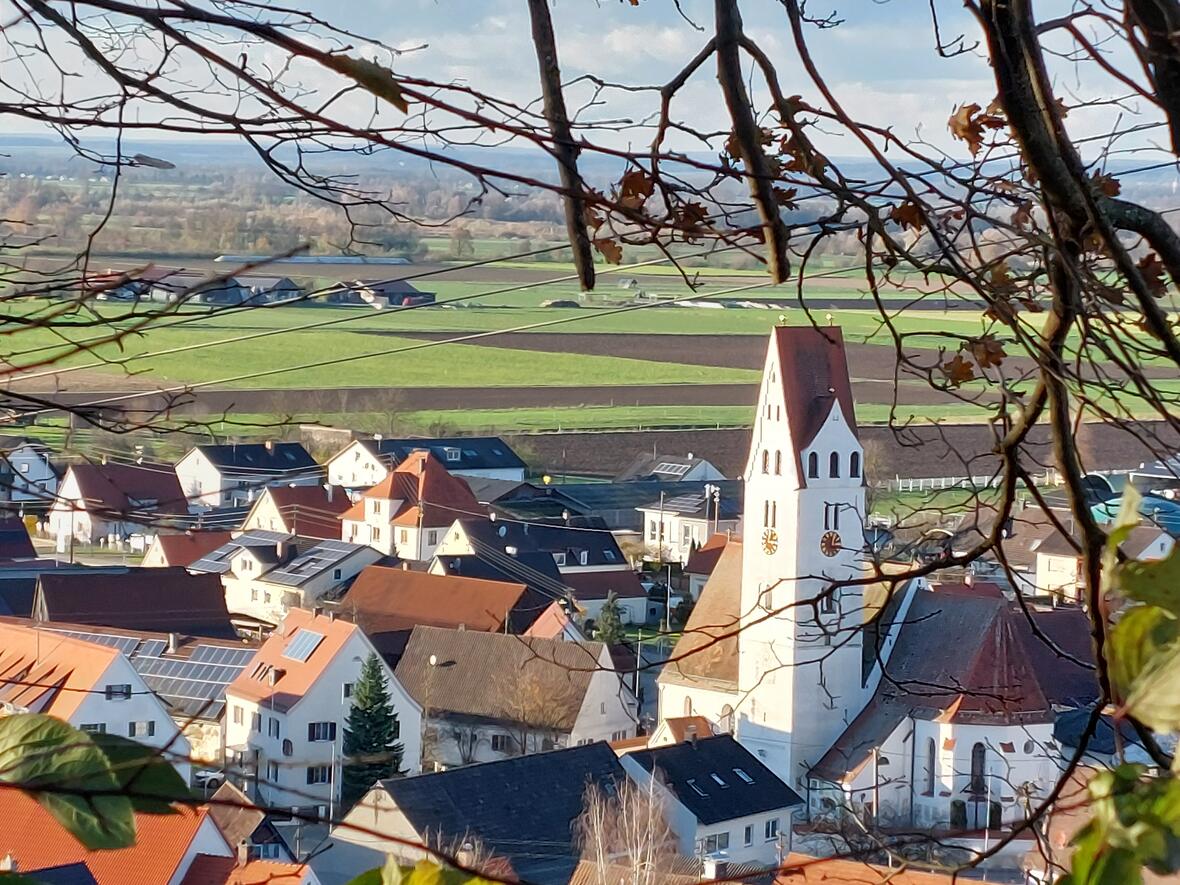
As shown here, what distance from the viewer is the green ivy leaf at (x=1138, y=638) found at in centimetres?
70

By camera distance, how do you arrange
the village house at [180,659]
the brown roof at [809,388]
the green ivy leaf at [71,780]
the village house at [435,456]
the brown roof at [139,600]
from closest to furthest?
the green ivy leaf at [71,780], the village house at [180,659], the brown roof at [809,388], the brown roof at [139,600], the village house at [435,456]

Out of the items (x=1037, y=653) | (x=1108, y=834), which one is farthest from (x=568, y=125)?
(x=1037, y=653)

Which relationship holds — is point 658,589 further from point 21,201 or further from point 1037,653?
point 21,201

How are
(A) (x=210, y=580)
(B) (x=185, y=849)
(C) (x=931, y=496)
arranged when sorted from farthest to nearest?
(A) (x=210, y=580), (B) (x=185, y=849), (C) (x=931, y=496)

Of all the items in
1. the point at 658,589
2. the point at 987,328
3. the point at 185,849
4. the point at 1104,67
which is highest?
the point at 1104,67

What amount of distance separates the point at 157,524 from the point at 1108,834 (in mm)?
1367

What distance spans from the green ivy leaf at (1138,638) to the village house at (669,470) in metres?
43.5

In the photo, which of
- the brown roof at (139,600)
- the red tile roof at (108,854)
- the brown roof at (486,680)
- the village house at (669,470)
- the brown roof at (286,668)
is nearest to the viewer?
the red tile roof at (108,854)

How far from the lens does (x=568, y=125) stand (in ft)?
5.64

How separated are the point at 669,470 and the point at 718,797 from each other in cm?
2825

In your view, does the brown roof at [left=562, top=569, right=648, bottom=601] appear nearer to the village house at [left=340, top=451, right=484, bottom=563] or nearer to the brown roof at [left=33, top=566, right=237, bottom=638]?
the village house at [left=340, top=451, right=484, bottom=563]

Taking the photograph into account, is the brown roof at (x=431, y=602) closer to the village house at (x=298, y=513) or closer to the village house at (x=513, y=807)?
the village house at (x=298, y=513)

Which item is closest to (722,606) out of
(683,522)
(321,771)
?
(683,522)

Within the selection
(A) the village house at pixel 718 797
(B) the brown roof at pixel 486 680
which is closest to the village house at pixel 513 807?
(A) the village house at pixel 718 797
